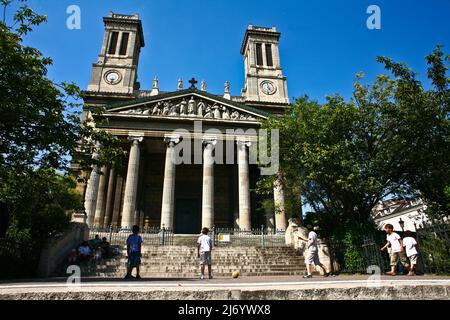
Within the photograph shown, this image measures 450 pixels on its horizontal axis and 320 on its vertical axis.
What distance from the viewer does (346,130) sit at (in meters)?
15.7

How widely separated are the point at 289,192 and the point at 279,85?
24.1 metres

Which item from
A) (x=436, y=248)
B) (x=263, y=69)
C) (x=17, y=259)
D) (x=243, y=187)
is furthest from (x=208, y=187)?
(x=263, y=69)

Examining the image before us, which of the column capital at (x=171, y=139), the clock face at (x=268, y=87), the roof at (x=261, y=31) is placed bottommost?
the column capital at (x=171, y=139)

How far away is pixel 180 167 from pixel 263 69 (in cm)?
1898

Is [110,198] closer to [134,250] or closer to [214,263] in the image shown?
[214,263]

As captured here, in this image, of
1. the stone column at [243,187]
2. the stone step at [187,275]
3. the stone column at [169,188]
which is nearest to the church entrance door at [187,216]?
the stone column at [169,188]

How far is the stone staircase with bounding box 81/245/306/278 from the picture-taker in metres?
13.2

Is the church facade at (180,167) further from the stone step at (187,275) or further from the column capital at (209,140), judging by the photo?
the stone step at (187,275)

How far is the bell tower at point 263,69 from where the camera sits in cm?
3812

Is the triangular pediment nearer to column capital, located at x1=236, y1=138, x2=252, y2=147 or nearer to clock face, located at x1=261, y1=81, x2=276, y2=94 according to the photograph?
column capital, located at x1=236, y1=138, x2=252, y2=147

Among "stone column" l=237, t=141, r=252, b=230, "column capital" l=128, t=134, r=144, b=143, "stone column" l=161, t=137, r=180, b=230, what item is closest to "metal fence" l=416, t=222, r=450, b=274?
"stone column" l=237, t=141, r=252, b=230

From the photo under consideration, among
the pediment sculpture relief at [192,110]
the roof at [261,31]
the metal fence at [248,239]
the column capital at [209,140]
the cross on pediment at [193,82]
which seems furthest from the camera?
the roof at [261,31]

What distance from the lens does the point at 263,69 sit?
133 feet

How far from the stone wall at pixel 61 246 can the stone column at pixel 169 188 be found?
6014mm
